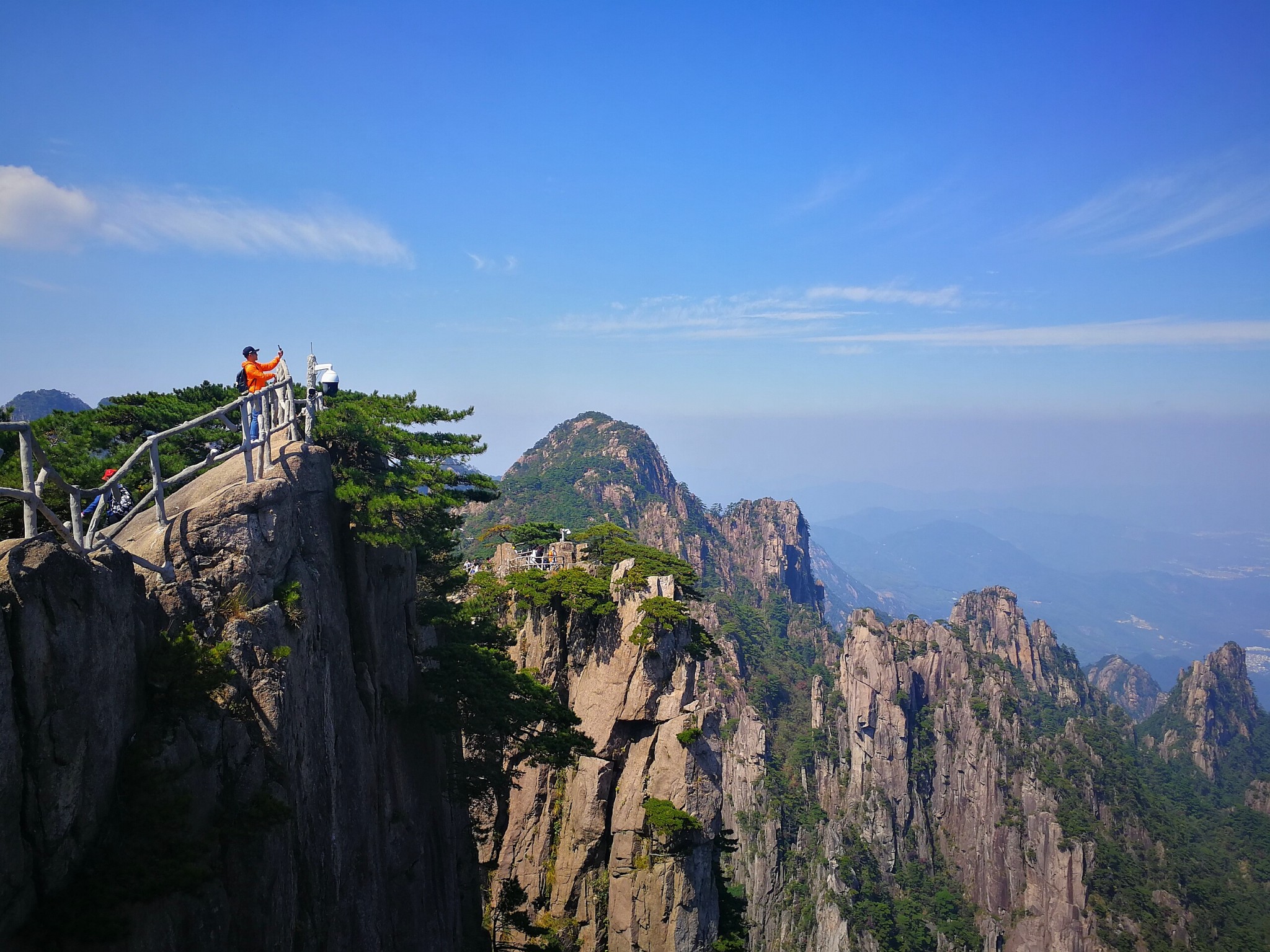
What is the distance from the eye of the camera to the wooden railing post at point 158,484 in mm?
9086

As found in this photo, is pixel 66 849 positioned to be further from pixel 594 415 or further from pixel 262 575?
pixel 594 415

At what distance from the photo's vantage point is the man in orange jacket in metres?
12.3

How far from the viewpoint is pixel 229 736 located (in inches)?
350

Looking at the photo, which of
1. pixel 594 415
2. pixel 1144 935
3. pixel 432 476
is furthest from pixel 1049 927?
pixel 594 415

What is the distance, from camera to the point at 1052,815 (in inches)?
3177

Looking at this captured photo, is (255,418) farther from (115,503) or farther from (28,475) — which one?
(28,475)

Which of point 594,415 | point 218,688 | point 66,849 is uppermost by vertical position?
point 594,415

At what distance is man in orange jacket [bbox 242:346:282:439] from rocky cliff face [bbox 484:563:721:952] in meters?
14.9

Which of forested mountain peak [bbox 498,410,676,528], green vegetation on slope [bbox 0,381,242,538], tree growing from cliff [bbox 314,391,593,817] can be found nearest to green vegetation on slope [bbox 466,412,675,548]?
forested mountain peak [bbox 498,410,676,528]

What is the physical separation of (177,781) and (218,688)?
3.82 ft

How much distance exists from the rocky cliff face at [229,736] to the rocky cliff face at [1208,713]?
507 feet

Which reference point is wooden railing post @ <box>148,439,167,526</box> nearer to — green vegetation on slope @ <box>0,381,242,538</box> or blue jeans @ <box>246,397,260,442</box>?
green vegetation on slope @ <box>0,381,242,538</box>

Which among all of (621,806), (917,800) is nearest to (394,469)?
(621,806)

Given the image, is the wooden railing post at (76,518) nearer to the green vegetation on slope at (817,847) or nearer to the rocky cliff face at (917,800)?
the rocky cliff face at (917,800)
